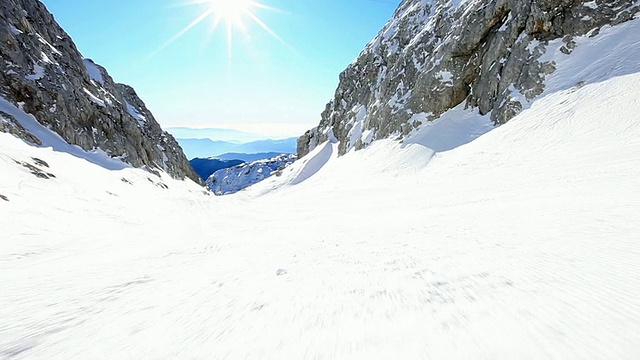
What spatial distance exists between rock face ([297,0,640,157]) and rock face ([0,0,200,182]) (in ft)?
114

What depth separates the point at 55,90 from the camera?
117 ft

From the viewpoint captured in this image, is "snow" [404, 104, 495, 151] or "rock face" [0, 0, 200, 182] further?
"rock face" [0, 0, 200, 182]

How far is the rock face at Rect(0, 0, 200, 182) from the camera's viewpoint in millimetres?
32781

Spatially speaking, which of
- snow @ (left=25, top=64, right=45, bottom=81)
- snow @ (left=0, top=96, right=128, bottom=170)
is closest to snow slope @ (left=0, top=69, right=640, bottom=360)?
snow @ (left=0, top=96, right=128, bottom=170)

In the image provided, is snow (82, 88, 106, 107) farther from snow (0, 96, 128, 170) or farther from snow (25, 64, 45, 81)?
snow (0, 96, 128, 170)

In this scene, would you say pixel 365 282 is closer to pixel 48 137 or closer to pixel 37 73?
pixel 48 137

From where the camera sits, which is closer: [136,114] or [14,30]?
[14,30]

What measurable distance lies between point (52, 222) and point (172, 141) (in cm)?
6755

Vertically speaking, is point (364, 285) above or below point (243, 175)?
below

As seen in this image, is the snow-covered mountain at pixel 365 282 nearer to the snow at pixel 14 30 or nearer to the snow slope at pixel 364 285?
the snow slope at pixel 364 285

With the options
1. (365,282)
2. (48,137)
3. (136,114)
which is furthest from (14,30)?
(365,282)

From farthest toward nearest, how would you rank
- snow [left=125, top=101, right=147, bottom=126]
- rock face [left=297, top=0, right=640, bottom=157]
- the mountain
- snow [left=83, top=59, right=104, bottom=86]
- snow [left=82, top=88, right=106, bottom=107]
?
the mountain < snow [left=125, top=101, right=147, bottom=126] < snow [left=83, top=59, right=104, bottom=86] < snow [left=82, top=88, right=106, bottom=107] < rock face [left=297, top=0, right=640, bottom=157]

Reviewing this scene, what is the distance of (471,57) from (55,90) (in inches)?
1957

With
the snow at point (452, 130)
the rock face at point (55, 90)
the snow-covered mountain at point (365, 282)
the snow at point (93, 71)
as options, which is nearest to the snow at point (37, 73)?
the rock face at point (55, 90)
